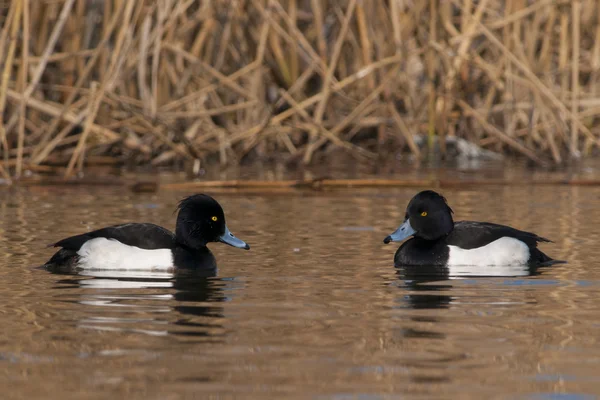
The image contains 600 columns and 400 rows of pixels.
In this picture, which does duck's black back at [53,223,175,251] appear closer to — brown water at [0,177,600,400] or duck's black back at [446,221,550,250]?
brown water at [0,177,600,400]

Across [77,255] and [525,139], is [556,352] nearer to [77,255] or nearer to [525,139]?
[77,255]

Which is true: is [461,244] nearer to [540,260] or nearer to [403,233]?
[403,233]

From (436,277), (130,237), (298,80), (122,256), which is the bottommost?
(436,277)

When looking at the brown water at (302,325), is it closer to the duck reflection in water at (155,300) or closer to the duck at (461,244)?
the duck reflection in water at (155,300)

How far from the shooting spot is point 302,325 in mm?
5621

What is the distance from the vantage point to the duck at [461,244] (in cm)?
816

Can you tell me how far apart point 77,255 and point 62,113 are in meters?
5.19

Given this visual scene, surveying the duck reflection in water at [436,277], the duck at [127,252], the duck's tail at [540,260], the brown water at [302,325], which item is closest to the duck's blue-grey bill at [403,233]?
the brown water at [302,325]

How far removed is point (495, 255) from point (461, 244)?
0.77ft

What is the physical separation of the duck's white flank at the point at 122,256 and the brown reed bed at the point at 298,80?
5.54 meters

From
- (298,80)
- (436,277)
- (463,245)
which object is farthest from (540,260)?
(298,80)

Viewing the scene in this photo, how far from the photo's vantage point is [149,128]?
540 inches

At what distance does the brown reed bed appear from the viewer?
46.1 feet

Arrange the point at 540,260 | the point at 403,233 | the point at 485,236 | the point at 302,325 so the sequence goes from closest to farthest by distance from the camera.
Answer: the point at 302,325
the point at 540,260
the point at 485,236
the point at 403,233
